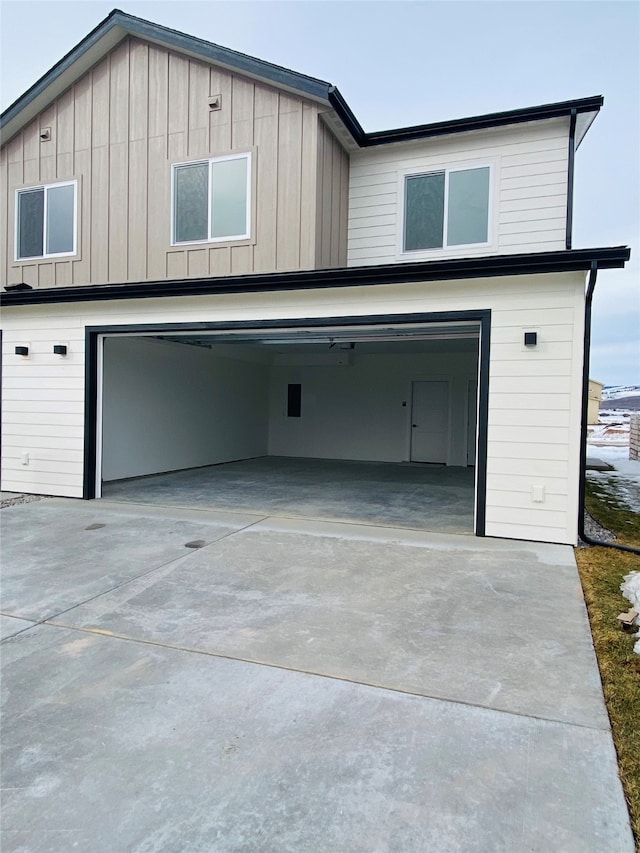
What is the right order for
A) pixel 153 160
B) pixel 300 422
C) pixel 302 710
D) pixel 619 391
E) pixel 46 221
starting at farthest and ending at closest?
pixel 619 391, pixel 300 422, pixel 46 221, pixel 153 160, pixel 302 710

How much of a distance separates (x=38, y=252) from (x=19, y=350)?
1.74 m

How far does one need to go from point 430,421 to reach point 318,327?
705 cm

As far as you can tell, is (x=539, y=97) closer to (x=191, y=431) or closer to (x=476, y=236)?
(x=476, y=236)

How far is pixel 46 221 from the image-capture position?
8703mm

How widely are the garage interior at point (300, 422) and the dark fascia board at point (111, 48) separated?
3.19m

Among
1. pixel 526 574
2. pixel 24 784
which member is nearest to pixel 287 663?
pixel 24 784

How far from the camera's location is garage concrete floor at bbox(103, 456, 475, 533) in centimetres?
720

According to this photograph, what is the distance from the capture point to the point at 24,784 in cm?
212

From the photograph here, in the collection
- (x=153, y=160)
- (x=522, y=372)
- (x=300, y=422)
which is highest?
(x=153, y=160)

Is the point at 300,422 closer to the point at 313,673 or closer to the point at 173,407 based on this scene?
the point at 173,407

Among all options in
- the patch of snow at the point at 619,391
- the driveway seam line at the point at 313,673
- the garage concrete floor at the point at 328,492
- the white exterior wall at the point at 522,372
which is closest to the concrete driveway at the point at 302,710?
the driveway seam line at the point at 313,673

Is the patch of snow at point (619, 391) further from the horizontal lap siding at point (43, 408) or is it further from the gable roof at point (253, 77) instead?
the horizontal lap siding at point (43, 408)

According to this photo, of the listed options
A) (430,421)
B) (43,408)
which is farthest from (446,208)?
(43,408)

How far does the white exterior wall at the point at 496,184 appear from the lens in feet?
24.4
